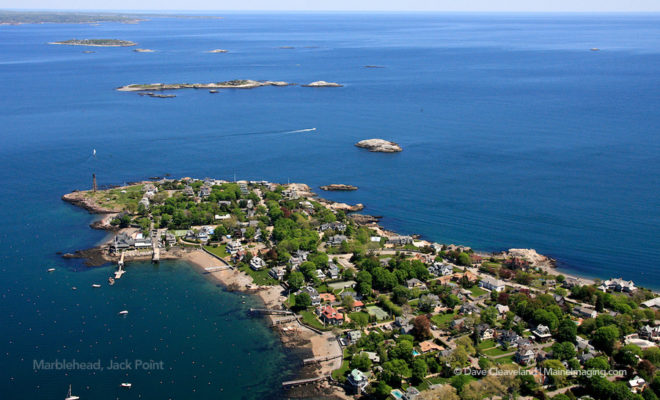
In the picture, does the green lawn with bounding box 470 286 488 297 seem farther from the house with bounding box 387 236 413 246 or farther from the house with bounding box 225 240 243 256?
the house with bounding box 225 240 243 256

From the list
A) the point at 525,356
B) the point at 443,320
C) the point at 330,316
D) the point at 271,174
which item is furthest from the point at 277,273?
the point at 271,174

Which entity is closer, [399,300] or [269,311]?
[269,311]

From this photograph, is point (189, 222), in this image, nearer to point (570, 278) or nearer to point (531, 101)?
point (570, 278)

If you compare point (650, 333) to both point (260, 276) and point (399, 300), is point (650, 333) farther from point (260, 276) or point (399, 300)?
point (260, 276)

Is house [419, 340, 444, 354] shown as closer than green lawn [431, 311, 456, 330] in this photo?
Yes

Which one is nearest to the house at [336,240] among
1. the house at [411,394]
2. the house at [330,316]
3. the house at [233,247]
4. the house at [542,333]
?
the house at [233,247]

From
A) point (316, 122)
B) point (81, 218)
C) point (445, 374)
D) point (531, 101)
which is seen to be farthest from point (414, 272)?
point (531, 101)

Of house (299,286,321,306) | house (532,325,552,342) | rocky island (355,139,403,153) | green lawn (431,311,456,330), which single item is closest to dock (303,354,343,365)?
house (299,286,321,306)
